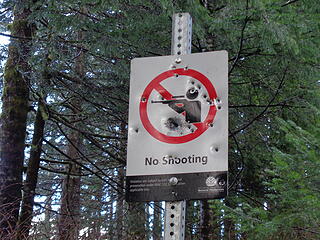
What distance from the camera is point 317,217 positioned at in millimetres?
6438

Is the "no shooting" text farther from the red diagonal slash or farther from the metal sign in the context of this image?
the red diagonal slash

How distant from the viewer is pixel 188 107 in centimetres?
260

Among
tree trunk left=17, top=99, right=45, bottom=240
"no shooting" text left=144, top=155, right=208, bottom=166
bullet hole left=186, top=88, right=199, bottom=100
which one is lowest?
"no shooting" text left=144, top=155, right=208, bottom=166

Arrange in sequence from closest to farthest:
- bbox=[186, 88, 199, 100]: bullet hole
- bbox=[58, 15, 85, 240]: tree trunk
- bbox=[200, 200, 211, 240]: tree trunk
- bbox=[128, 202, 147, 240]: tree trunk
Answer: bbox=[186, 88, 199, 100]: bullet hole < bbox=[58, 15, 85, 240]: tree trunk < bbox=[200, 200, 211, 240]: tree trunk < bbox=[128, 202, 147, 240]: tree trunk

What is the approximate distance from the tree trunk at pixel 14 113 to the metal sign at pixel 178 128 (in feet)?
19.6

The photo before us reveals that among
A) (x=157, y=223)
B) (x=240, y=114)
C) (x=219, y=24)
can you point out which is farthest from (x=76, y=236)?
(x=157, y=223)

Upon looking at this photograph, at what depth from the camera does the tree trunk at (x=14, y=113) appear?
8531mm

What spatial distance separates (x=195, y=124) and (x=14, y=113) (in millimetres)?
7226

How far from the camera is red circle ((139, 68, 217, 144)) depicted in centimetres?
252

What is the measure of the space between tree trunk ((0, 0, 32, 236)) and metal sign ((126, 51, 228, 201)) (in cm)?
598

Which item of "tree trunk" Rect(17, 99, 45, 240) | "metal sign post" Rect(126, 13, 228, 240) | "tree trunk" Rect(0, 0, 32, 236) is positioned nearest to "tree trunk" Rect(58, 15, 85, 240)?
"tree trunk" Rect(17, 99, 45, 240)

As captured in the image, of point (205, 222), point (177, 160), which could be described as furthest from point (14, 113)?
point (177, 160)

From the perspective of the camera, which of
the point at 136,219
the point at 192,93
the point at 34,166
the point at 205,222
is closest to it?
the point at 192,93

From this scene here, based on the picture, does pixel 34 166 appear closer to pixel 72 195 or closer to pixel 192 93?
pixel 72 195
